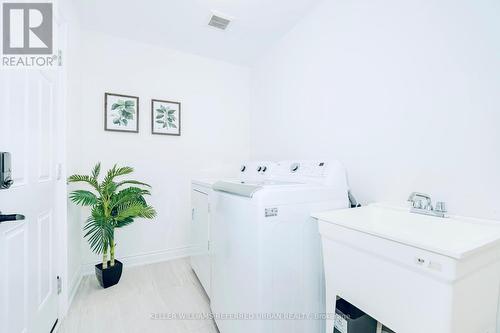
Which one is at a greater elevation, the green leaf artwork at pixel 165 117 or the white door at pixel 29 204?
the green leaf artwork at pixel 165 117

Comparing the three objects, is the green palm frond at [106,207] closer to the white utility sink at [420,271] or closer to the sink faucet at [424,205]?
the white utility sink at [420,271]

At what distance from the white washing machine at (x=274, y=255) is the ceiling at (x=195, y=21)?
1508 millimetres

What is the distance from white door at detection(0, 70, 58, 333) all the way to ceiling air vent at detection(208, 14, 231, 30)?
4.48 feet

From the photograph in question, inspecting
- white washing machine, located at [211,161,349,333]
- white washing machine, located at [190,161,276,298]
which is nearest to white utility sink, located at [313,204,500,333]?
white washing machine, located at [211,161,349,333]

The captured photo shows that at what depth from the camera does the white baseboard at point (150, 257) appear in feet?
7.36

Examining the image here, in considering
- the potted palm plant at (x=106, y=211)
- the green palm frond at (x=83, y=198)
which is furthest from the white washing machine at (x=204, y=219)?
the green palm frond at (x=83, y=198)

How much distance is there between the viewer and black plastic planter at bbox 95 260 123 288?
1.95 m

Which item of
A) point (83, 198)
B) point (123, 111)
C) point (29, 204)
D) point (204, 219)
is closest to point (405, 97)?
point (204, 219)

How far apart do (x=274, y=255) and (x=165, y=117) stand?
2054mm

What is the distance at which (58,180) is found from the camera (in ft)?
5.27

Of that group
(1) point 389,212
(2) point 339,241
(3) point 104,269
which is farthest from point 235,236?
(3) point 104,269

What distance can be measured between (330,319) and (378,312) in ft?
1.02

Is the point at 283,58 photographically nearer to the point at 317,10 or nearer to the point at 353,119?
the point at 317,10

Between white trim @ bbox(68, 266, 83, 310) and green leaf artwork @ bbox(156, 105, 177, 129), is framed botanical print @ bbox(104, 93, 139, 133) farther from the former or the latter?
white trim @ bbox(68, 266, 83, 310)
